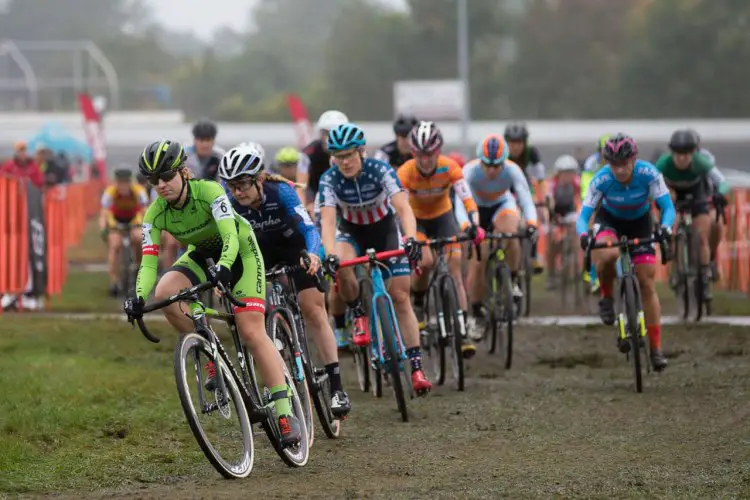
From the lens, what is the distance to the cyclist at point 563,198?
63.5ft

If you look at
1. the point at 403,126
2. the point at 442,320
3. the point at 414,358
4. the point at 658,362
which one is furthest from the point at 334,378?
the point at 403,126

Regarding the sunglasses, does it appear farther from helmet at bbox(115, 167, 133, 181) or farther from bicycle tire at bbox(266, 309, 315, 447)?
helmet at bbox(115, 167, 133, 181)

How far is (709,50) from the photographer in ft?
210

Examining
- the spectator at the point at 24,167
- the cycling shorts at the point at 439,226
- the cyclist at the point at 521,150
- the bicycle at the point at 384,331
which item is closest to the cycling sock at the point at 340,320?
the bicycle at the point at 384,331

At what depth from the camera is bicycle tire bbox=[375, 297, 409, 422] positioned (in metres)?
9.61

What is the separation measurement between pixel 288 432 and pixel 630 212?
502 cm

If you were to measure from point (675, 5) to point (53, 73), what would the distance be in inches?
1259

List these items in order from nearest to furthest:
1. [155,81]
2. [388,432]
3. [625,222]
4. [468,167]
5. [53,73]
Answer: [388,432]
[625,222]
[468,167]
[53,73]
[155,81]

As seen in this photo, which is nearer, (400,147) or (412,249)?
(412,249)

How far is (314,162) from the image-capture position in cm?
1359

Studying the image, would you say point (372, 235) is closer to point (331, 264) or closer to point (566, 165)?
point (331, 264)

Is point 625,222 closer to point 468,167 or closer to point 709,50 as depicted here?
point 468,167

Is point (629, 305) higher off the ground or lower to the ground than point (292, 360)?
higher

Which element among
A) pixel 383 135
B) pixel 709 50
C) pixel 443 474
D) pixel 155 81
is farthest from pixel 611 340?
pixel 155 81
